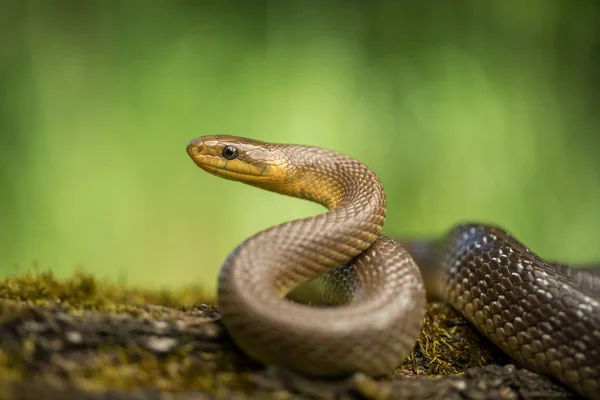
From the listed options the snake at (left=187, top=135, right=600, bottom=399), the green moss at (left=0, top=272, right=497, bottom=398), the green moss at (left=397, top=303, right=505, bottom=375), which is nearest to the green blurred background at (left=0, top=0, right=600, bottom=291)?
the snake at (left=187, top=135, right=600, bottom=399)

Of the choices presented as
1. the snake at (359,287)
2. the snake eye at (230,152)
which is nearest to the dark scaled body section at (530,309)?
the snake at (359,287)

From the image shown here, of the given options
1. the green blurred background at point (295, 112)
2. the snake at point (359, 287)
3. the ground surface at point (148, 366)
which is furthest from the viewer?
the green blurred background at point (295, 112)

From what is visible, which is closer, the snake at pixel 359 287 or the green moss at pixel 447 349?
the snake at pixel 359 287

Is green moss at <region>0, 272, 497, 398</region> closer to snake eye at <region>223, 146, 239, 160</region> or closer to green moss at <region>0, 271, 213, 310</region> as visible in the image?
green moss at <region>0, 271, 213, 310</region>

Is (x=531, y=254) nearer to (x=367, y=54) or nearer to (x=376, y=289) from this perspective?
(x=376, y=289)

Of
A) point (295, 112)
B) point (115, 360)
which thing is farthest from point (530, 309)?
point (295, 112)

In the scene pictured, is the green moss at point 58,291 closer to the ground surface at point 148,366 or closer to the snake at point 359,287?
the ground surface at point 148,366

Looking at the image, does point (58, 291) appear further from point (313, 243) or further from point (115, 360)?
point (313, 243)

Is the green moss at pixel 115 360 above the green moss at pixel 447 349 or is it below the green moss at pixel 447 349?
above
